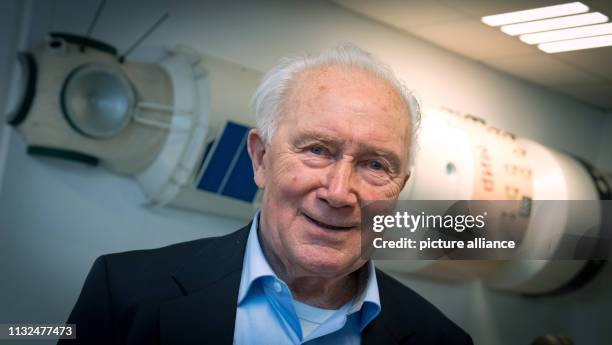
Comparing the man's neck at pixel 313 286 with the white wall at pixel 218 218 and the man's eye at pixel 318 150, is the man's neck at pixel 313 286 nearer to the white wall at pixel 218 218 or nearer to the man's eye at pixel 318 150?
the man's eye at pixel 318 150

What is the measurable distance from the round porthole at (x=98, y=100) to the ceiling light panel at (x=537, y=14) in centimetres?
94

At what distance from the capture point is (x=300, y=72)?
860 mm

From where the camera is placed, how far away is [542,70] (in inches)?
77.9

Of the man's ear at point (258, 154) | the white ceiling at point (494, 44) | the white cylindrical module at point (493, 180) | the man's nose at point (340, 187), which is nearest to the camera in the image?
the man's nose at point (340, 187)

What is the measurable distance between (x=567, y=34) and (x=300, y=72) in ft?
3.12

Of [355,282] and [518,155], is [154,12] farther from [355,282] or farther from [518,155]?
[518,155]

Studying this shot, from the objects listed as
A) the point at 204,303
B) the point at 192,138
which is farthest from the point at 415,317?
the point at 192,138

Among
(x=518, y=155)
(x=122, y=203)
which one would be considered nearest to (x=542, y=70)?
(x=518, y=155)

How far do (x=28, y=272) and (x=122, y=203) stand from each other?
0.92ft

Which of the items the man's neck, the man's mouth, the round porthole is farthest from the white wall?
the man's mouth

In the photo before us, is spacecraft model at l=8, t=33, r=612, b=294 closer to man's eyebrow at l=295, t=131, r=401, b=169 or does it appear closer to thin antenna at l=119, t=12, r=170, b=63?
thin antenna at l=119, t=12, r=170, b=63

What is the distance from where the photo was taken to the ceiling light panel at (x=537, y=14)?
1.39 m

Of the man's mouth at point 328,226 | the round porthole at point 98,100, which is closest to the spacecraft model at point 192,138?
the round porthole at point 98,100

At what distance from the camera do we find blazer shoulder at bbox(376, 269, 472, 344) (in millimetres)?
909
